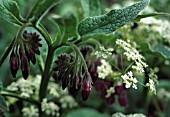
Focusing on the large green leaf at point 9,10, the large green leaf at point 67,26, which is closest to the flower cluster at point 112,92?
the large green leaf at point 67,26

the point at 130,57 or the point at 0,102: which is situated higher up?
the point at 130,57

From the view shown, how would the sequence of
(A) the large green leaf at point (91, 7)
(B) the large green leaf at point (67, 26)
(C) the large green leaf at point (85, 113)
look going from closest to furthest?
1. (B) the large green leaf at point (67, 26)
2. (A) the large green leaf at point (91, 7)
3. (C) the large green leaf at point (85, 113)

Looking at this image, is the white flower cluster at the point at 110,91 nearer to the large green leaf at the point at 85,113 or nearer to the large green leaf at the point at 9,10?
the large green leaf at the point at 9,10

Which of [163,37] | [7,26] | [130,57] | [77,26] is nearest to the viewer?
[77,26]

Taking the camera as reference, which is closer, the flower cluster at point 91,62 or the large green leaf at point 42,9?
the large green leaf at point 42,9

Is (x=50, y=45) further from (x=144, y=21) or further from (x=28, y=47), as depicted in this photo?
(x=144, y=21)

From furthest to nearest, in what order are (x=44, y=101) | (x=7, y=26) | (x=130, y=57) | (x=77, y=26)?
1. (x=7, y=26)
2. (x=44, y=101)
3. (x=130, y=57)
4. (x=77, y=26)

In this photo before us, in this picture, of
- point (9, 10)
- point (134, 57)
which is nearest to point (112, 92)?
point (134, 57)

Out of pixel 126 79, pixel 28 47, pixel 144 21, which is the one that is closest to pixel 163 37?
pixel 144 21

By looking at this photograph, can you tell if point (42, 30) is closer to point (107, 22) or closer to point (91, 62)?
point (107, 22)
